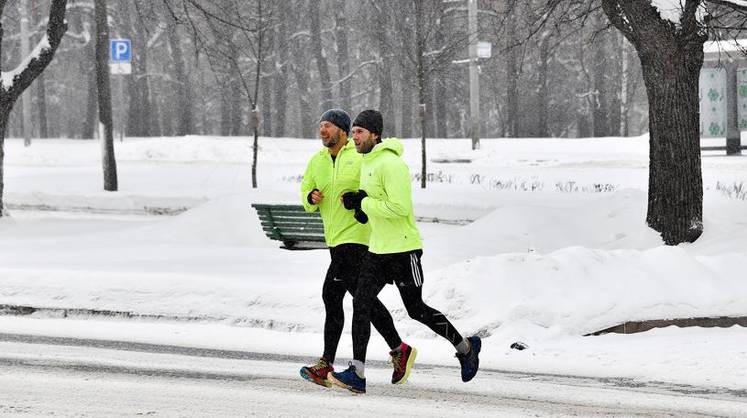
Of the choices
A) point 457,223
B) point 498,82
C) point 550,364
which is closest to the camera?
point 550,364

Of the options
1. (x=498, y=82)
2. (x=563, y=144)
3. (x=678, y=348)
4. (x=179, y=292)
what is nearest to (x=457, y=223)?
(x=179, y=292)

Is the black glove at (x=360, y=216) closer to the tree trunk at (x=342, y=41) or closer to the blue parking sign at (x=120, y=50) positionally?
the blue parking sign at (x=120, y=50)

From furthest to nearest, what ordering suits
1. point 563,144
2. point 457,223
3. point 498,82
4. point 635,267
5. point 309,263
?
point 498,82
point 563,144
point 457,223
point 309,263
point 635,267

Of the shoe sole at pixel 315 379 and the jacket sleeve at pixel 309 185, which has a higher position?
the jacket sleeve at pixel 309 185

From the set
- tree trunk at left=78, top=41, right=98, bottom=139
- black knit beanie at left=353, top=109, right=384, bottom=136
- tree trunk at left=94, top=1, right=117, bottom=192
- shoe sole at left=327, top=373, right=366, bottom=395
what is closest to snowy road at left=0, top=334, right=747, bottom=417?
shoe sole at left=327, top=373, right=366, bottom=395

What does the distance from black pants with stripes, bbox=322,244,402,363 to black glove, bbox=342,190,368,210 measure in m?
0.33

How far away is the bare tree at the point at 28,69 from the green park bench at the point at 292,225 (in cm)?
655

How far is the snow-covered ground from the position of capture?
917 centimetres

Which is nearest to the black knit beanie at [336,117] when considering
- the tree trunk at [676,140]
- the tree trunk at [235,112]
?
the tree trunk at [676,140]

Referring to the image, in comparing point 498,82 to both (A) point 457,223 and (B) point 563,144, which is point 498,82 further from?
(A) point 457,223

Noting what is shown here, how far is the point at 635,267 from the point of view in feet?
34.5

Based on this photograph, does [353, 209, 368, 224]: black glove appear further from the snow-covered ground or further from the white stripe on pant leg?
the snow-covered ground

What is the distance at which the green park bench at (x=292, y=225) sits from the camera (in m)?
14.7

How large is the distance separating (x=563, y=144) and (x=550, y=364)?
1137 inches
